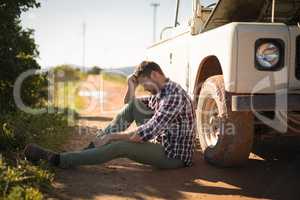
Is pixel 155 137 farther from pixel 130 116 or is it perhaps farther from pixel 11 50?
pixel 11 50

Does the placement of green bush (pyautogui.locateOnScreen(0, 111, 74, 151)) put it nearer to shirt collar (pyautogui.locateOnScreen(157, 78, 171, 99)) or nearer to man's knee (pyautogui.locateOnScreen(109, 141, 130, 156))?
man's knee (pyautogui.locateOnScreen(109, 141, 130, 156))

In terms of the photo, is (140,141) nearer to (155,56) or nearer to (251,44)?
(251,44)

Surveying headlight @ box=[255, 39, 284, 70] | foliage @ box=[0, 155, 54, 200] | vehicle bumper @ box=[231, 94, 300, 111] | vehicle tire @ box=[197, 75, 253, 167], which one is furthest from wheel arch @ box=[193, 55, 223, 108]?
foliage @ box=[0, 155, 54, 200]

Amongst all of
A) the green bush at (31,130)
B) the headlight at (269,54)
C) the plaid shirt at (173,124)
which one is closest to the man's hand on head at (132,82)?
the plaid shirt at (173,124)

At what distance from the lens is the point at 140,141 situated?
4906 millimetres

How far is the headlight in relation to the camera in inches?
177

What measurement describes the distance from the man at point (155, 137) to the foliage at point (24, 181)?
1.10 ft

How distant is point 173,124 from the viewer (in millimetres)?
5008

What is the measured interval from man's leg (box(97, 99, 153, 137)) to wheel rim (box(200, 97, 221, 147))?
1.99 ft

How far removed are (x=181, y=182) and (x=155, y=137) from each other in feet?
1.65

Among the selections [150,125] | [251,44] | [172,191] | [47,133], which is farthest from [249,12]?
[47,133]

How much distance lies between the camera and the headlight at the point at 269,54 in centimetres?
450

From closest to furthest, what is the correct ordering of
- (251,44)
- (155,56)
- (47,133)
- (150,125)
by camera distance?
(251,44), (150,125), (47,133), (155,56)

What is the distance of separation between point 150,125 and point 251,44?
1.18 m
